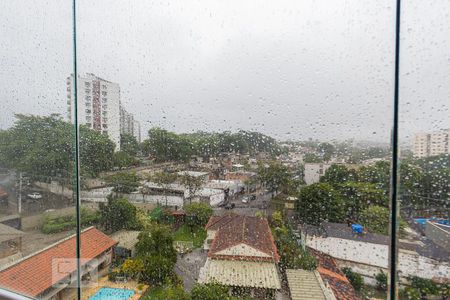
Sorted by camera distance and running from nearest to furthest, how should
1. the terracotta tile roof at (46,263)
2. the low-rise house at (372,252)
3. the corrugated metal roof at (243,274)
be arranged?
the low-rise house at (372,252) → the corrugated metal roof at (243,274) → the terracotta tile roof at (46,263)

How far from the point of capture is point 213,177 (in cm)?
106

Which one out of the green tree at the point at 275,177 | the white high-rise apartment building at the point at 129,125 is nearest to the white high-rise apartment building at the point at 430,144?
the green tree at the point at 275,177

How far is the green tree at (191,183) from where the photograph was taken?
108 cm

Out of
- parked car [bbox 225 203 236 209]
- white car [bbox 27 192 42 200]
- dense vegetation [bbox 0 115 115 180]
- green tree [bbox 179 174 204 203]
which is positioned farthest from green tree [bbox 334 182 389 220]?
white car [bbox 27 192 42 200]

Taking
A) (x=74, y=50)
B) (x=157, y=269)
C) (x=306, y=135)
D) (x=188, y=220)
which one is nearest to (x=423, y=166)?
(x=306, y=135)

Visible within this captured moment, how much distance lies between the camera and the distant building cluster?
1.08 m

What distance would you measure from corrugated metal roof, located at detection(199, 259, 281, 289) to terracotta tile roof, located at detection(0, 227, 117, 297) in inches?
19.6

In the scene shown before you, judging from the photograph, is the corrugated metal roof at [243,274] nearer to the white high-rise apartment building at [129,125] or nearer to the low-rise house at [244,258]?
the low-rise house at [244,258]

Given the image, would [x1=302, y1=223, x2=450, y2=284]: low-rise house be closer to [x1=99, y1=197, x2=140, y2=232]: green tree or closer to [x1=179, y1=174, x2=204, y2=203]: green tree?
[x1=179, y1=174, x2=204, y2=203]: green tree

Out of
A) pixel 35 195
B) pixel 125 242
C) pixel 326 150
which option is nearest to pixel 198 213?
pixel 125 242

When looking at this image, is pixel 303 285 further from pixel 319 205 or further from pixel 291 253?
pixel 319 205

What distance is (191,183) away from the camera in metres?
1.11

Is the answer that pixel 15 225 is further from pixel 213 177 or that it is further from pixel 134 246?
pixel 213 177

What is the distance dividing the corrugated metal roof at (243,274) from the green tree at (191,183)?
0.30m
